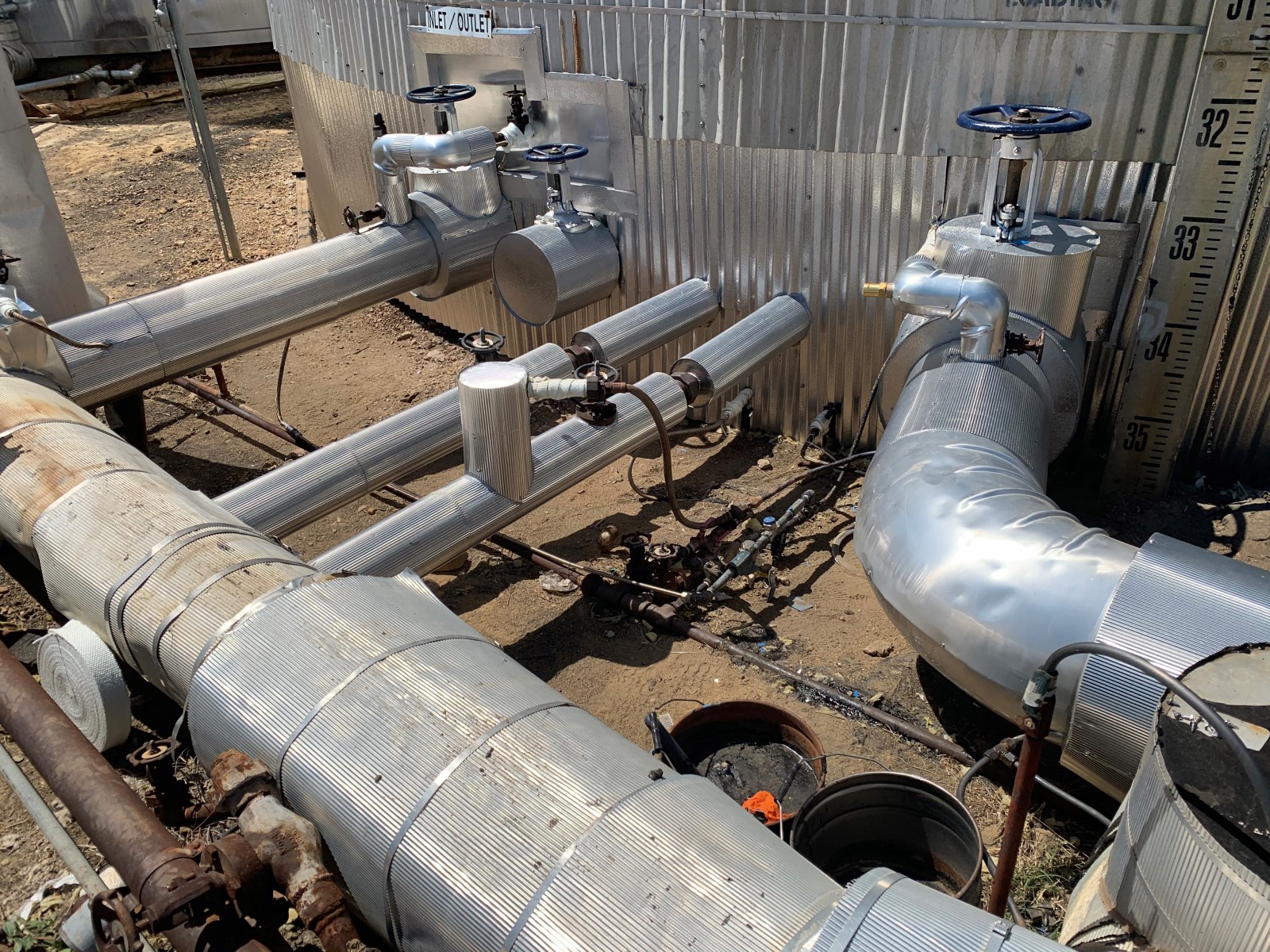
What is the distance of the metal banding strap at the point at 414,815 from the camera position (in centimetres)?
Answer: 239

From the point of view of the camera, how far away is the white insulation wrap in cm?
332

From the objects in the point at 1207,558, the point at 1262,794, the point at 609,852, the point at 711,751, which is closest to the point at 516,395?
the point at 711,751

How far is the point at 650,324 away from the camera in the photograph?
6012mm

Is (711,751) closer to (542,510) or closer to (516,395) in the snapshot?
(516,395)

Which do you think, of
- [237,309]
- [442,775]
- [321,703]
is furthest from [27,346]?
[442,775]

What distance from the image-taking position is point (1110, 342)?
17.5 feet

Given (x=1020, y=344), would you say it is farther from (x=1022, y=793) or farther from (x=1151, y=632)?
→ (x=1022, y=793)

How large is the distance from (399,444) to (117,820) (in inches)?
117

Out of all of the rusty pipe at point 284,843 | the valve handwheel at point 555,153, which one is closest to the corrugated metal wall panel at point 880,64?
the valve handwheel at point 555,153

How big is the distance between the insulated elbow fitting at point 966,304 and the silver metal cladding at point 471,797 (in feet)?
8.99

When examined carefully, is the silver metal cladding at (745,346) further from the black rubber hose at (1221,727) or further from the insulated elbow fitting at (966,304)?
the black rubber hose at (1221,727)

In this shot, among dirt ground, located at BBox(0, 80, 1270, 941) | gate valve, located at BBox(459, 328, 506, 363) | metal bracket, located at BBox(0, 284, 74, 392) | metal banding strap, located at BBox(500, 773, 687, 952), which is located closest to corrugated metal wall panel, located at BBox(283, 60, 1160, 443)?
dirt ground, located at BBox(0, 80, 1270, 941)

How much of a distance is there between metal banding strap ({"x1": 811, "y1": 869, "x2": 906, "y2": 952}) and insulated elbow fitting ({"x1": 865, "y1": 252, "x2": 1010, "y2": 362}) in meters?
3.00

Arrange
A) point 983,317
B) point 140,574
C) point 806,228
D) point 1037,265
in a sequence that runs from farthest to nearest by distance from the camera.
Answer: point 806,228
point 1037,265
point 983,317
point 140,574
